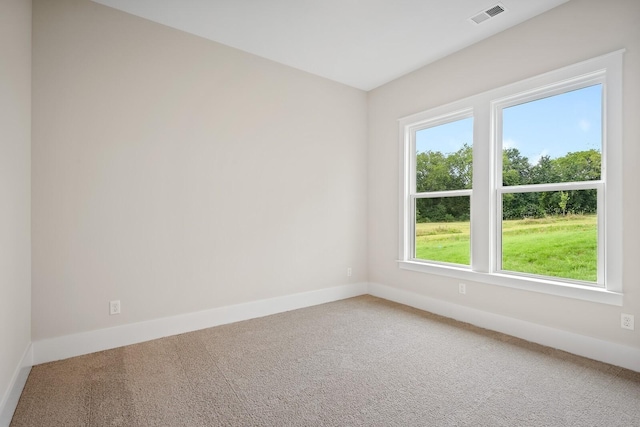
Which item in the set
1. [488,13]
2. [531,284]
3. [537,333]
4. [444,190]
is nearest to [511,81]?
[488,13]

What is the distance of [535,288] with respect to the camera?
9.11 feet

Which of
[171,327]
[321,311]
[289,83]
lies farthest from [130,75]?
[321,311]

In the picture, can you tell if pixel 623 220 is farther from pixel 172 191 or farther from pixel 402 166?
pixel 172 191

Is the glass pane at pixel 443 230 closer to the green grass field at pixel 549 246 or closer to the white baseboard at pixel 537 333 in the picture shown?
the green grass field at pixel 549 246

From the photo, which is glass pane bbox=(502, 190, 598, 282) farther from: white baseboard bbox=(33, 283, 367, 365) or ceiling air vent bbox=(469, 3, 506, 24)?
white baseboard bbox=(33, 283, 367, 365)

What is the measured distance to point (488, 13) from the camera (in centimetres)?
273

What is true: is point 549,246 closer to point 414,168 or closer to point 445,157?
point 445,157

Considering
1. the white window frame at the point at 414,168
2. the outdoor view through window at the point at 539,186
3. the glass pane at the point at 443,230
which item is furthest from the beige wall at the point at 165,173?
the outdoor view through window at the point at 539,186

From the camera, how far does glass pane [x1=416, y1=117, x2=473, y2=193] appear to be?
3.49 metres

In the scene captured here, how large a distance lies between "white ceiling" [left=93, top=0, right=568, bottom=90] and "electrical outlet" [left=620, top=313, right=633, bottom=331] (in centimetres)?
253

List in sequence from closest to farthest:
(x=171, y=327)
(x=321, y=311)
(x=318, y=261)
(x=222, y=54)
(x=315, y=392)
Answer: (x=315, y=392) < (x=171, y=327) < (x=222, y=54) < (x=321, y=311) < (x=318, y=261)

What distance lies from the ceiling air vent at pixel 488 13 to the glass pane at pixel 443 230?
1700mm

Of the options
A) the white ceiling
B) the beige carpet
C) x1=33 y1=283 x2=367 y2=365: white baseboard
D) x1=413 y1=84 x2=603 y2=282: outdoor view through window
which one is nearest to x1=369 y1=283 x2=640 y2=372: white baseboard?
the beige carpet

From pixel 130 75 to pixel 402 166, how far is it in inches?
121
